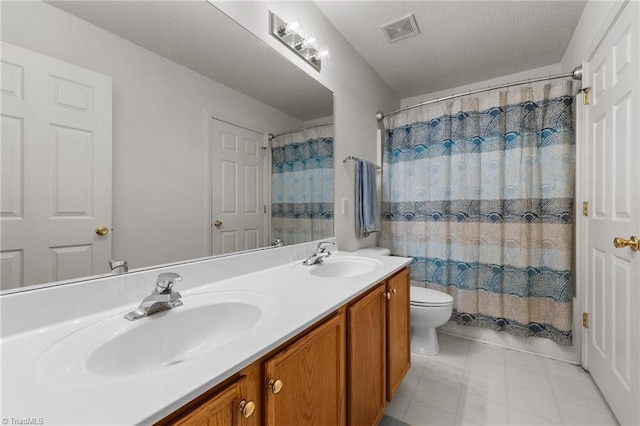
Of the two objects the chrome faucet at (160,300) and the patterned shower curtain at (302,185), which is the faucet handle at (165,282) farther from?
the patterned shower curtain at (302,185)

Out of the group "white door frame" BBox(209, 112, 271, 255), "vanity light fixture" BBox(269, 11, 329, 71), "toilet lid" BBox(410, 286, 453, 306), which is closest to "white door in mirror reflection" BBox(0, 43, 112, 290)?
"white door frame" BBox(209, 112, 271, 255)

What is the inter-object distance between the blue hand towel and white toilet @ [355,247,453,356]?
28 centimetres

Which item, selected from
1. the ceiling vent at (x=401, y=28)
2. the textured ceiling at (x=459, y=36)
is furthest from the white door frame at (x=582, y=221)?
the ceiling vent at (x=401, y=28)

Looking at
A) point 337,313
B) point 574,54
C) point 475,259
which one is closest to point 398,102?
point 574,54

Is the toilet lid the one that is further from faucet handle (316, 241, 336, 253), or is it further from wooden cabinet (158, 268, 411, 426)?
faucet handle (316, 241, 336, 253)

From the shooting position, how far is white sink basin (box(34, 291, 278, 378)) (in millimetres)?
545

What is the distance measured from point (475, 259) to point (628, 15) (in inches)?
60.4

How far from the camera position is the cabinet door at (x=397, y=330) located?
1268 mm

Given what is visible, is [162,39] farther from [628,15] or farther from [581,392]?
[581,392]

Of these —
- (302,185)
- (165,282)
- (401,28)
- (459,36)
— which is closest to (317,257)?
(302,185)

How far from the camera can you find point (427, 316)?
186cm

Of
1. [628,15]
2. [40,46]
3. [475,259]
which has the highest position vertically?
[628,15]

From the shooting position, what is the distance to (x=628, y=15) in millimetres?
1195

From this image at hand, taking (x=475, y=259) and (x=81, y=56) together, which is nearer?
(x=81, y=56)
